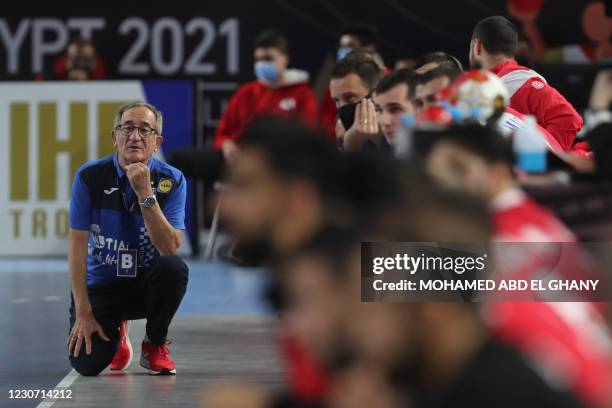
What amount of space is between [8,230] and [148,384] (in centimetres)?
704

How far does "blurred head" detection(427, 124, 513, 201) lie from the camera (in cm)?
354

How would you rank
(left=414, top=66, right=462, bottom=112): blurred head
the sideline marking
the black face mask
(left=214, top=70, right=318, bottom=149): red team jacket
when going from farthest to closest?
(left=214, top=70, right=318, bottom=149): red team jacket, the black face mask, the sideline marking, (left=414, top=66, right=462, bottom=112): blurred head

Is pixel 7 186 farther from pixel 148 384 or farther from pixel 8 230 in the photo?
pixel 148 384

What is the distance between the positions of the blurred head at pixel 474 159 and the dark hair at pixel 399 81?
235 centimetres

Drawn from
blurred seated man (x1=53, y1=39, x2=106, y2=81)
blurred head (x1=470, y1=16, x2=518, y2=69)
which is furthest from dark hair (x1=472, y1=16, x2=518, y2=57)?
blurred seated man (x1=53, y1=39, x2=106, y2=81)

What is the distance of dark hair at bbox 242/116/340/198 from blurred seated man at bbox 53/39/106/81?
12.1 m

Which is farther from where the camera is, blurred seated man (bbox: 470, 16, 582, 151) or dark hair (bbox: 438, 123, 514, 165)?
blurred seated man (bbox: 470, 16, 582, 151)

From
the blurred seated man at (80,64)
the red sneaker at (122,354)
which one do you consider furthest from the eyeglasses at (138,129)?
the blurred seated man at (80,64)

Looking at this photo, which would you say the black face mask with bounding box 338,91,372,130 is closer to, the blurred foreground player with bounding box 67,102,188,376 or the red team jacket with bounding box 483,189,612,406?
the blurred foreground player with bounding box 67,102,188,376

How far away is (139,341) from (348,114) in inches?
91.1

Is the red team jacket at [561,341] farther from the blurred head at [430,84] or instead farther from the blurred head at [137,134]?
the blurred head at [137,134]

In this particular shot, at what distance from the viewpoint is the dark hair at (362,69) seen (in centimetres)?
767

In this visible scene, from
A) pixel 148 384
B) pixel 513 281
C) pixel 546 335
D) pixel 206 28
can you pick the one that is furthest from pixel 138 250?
pixel 206 28

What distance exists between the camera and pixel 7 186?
1373 cm
